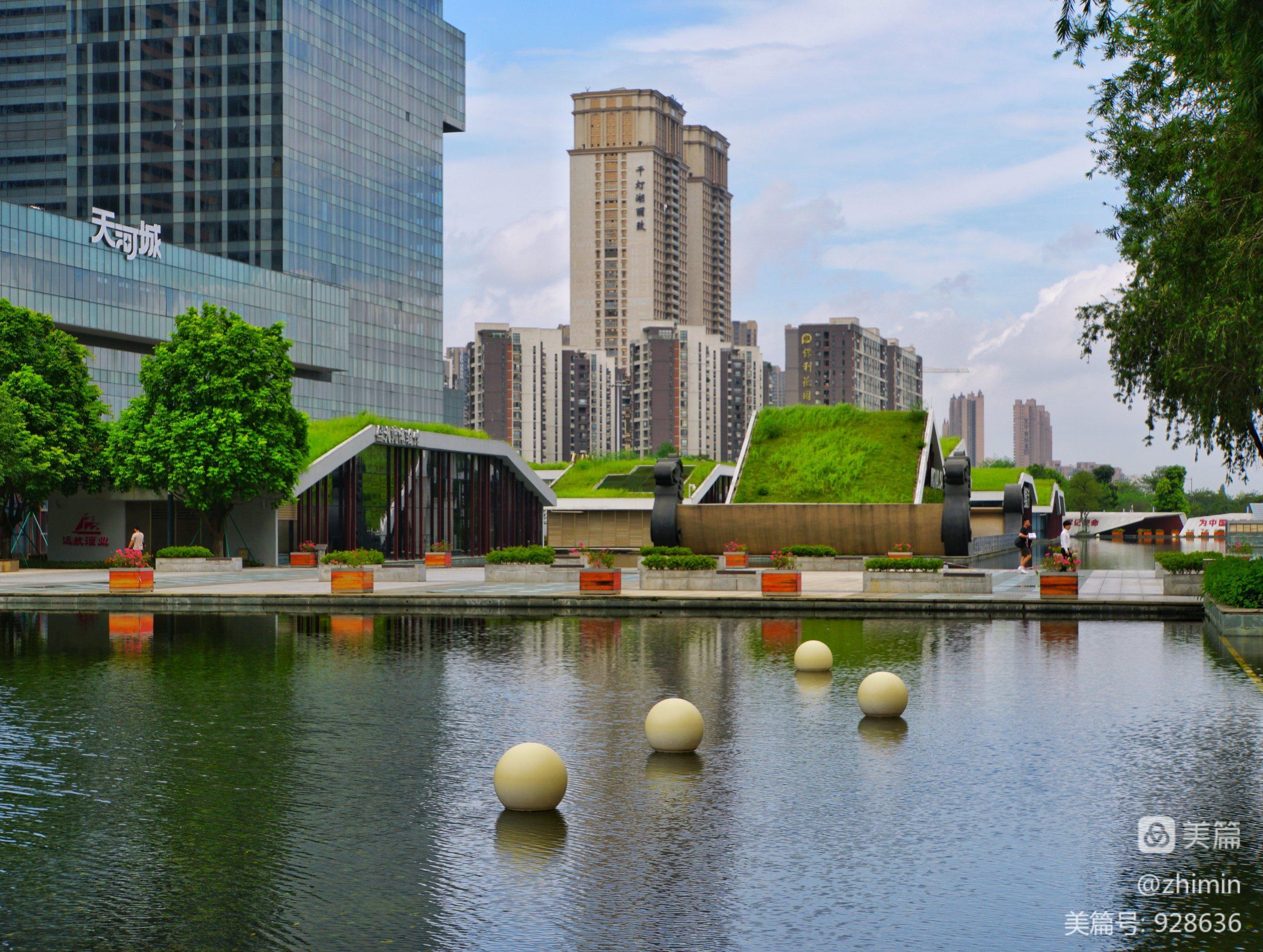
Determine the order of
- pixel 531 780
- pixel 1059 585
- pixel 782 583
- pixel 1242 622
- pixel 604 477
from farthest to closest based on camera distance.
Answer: pixel 604 477
pixel 782 583
pixel 1059 585
pixel 1242 622
pixel 531 780

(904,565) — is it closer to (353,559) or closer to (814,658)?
(814,658)

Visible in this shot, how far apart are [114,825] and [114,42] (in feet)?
388

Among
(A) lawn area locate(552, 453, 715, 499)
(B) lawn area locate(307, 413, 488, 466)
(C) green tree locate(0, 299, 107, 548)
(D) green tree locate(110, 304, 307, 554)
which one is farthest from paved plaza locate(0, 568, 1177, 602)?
(A) lawn area locate(552, 453, 715, 499)

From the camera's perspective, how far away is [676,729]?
12.1m

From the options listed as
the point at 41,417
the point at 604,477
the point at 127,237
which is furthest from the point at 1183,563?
the point at 127,237

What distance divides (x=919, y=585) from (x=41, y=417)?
114 feet

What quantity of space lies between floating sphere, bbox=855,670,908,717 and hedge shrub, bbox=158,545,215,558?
1543 inches

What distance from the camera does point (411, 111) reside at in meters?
130

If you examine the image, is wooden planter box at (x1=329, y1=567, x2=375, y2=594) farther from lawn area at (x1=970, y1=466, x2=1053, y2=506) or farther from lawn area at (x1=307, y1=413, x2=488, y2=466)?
lawn area at (x1=970, y1=466, x2=1053, y2=506)

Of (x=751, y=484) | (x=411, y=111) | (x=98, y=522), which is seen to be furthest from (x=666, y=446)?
(x=98, y=522)

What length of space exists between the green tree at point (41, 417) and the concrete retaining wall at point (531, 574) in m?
19.3

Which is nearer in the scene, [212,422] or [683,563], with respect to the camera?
[683,563]

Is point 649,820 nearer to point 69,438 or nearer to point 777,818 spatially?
point 777,818

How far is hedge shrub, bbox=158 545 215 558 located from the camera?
4841 cm
